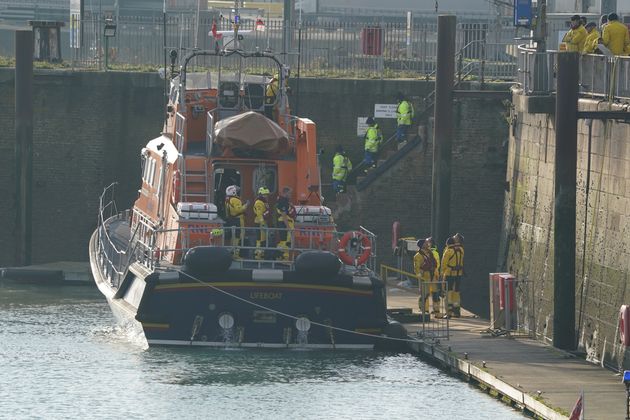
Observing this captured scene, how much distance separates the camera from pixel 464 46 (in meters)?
38.9

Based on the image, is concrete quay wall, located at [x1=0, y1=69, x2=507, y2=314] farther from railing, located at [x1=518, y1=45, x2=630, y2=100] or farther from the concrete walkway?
the concrete walkway

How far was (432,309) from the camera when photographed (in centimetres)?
2838

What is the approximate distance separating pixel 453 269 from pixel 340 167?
9.12 meters

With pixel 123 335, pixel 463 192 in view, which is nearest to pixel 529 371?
pixel 123 335

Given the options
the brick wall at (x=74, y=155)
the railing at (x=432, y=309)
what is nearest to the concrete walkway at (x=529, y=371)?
the railing at (x=432, y=309)

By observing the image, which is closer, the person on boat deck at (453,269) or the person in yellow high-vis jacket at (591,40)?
the person in yellow high-vis jacket at (591,40)

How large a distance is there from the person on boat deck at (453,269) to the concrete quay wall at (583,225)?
1283 millimetres

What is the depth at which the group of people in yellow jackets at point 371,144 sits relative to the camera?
36844 mm

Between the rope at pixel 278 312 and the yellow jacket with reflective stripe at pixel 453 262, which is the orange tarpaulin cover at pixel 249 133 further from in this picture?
the yellow jacket with reflective stripe at pixel 453 262

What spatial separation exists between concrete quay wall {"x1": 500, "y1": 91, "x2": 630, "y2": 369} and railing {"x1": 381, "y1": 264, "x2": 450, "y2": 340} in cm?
144

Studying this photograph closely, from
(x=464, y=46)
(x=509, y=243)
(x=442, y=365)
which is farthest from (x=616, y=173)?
(x=464, y=46)

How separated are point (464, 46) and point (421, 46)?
1.40 meters

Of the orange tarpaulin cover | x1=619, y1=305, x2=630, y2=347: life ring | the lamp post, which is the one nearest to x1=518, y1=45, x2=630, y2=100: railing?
x1=619, y1=305, x2=630, y2=347: life ring

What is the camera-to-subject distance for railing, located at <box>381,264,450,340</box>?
26.8m
